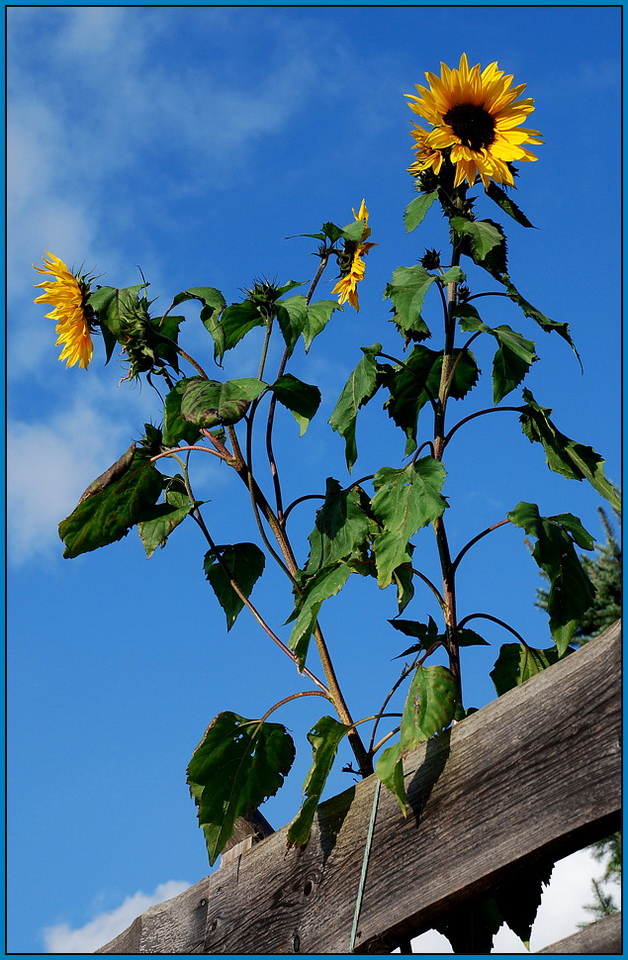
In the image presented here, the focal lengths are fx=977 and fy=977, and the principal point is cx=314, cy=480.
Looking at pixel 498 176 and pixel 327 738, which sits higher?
pixel 498 176

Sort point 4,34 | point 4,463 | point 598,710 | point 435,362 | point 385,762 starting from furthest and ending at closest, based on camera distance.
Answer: point 4,34
point 4,463
point 435,362
point 385,762
point 598,710

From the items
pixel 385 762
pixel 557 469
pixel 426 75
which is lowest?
pixel 385 762

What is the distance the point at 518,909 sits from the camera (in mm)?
1809

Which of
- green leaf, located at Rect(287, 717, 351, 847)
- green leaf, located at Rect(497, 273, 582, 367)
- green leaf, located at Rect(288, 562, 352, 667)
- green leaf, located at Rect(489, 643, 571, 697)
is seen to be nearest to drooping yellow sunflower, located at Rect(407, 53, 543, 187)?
green leaf, located at Rect(497, 273, 582, 367)

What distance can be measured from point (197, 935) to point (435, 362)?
1.29m

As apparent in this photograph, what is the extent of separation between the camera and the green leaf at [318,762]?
69.4 inches

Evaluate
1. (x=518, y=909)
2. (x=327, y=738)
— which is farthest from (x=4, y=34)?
(x=518, y=909)

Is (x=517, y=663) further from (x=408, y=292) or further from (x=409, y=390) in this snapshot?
(x=408, y=292)

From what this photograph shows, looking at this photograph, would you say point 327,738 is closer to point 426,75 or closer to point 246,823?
point 246,823

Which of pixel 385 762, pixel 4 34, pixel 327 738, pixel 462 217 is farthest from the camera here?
pixel 4 34

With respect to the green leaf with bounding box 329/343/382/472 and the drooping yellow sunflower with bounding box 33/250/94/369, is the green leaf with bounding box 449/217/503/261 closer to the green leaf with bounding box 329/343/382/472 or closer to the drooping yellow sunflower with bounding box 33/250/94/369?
the green leaf with bounding box 329/343/382/472

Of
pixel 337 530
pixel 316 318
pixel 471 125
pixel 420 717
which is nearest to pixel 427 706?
pixel 420 717

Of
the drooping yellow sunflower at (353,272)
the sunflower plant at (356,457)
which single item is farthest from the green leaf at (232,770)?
the drooping yellow sunflower at (353,272)

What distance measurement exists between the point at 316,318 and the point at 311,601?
56cm
